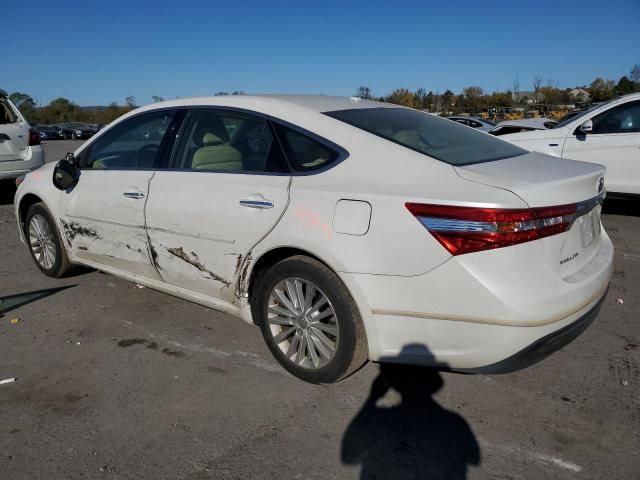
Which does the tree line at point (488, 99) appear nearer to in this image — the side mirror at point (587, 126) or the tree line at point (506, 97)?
the tree line at point (506, 97)

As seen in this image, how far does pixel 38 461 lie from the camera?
2.56 meters

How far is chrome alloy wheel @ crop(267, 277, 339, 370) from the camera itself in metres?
3.00

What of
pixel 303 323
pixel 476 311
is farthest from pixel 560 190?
pixel 303 323

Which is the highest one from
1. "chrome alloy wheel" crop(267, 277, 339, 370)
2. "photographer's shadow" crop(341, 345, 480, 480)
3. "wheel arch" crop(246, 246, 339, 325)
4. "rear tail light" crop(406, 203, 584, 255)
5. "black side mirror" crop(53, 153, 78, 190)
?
"black side mirror" crop(53, 153, 78, 190)

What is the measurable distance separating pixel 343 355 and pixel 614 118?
6.54 m

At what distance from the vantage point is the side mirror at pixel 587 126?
7531mm

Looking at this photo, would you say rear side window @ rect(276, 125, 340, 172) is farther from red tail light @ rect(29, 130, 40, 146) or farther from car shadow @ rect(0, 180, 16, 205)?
car shadow @ rect(0, 180, 16, 205)

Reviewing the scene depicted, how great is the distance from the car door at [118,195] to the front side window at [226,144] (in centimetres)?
19

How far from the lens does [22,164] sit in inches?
357

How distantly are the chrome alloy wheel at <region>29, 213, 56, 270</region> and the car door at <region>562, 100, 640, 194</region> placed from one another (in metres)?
6.72

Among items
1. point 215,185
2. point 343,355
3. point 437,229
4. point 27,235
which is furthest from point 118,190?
point 437,229

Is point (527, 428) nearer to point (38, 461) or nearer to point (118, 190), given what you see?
point (38, 461)

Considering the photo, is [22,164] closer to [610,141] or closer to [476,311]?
[476,311]

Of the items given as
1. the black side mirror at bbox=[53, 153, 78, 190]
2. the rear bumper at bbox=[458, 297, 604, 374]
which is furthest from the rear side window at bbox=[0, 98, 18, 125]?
the rear bumper at bbox=[458, 297, 604, 374]
